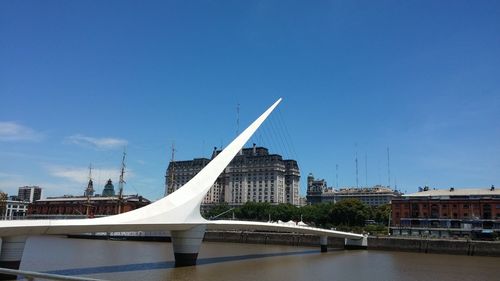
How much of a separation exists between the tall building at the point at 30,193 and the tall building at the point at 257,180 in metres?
52.2

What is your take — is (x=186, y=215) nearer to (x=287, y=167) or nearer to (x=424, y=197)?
(x=424, y=197)

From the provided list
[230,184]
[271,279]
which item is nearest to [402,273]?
[271,279]

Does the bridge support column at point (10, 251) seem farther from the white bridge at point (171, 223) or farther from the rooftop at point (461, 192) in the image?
the rooftop at point (461, 192)

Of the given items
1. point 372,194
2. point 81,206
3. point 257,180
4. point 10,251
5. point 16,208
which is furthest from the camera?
point 372,194

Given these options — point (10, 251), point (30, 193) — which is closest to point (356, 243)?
point (10, 251)

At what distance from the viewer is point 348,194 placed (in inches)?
6442

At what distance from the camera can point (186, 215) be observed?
1056 inches

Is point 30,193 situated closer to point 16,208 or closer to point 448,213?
point 16,208

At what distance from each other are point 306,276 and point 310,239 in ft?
101

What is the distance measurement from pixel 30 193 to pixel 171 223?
161231 millimetres

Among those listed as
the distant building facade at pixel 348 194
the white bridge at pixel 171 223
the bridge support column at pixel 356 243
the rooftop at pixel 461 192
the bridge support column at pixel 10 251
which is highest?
the distant building facade at pixel 348 194

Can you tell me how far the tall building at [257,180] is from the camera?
138m

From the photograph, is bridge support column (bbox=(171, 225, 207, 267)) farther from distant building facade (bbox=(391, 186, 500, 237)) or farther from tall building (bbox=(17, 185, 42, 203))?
tall building (bbox=(17, 185, 42, 203))

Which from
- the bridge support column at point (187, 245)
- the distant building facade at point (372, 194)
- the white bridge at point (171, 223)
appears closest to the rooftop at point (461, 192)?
the white bridge at point (171, 223)
